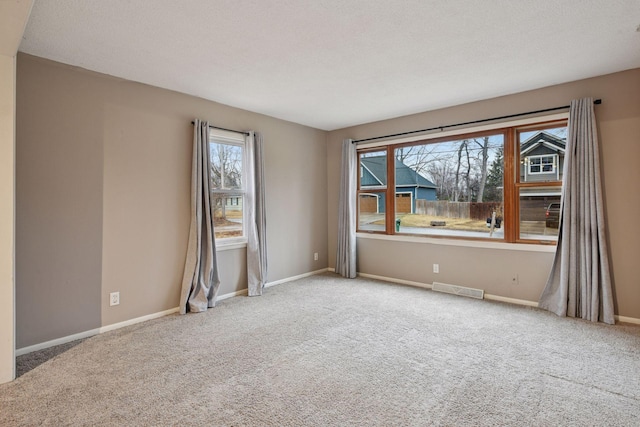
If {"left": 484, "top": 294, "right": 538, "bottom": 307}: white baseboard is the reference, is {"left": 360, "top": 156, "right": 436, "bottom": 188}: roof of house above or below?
above

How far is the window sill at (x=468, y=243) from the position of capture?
12.1 ft

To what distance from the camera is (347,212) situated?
203 inches

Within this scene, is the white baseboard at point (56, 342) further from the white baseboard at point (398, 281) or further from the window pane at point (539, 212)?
the window pane at point (539, 212)

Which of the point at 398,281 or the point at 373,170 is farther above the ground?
the point at 373,170

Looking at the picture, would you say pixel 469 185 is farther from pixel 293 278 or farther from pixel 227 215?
pixel 227 215

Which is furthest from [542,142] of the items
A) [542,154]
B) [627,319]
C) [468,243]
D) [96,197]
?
[96,197]

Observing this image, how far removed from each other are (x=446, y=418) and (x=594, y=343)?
1.84 m

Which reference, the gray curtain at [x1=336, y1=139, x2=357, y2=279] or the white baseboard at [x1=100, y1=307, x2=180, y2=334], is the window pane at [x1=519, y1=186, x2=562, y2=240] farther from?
the white baseboard at [x1=100, y1=307, x2=180, y2=334]

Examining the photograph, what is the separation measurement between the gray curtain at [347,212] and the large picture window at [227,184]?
1623mm

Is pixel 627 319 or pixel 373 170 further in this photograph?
pixel 373 170

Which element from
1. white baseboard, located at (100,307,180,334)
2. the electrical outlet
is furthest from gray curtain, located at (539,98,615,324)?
the electrical outlet

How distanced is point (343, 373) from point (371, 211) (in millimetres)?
3235

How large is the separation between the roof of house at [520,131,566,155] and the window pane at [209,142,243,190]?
3.50 meters

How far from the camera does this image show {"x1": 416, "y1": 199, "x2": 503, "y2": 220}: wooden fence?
13.5 feet
